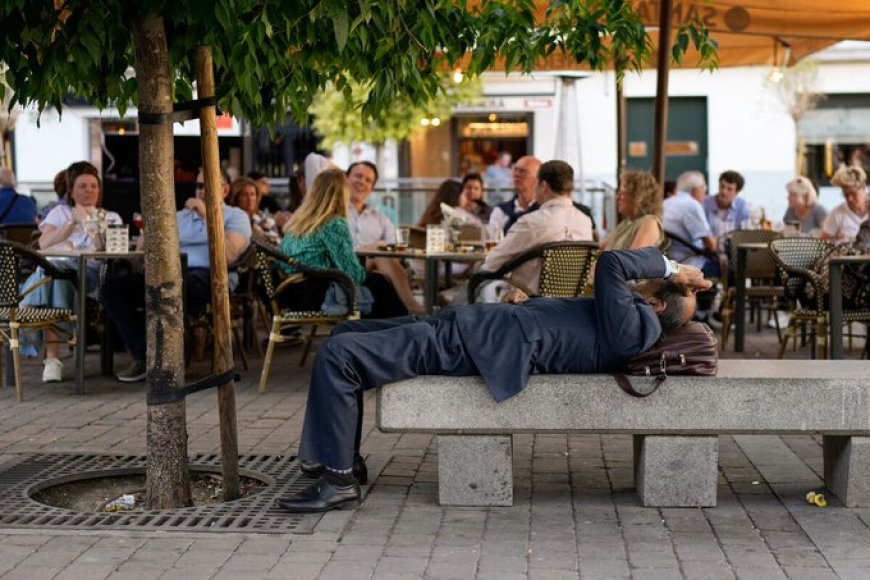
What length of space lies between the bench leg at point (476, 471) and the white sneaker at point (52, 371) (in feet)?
15.7

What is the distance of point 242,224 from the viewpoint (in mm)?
10609

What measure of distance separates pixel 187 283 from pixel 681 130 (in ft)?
74.5

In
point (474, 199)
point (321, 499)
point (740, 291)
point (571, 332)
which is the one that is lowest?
point (321, 499)

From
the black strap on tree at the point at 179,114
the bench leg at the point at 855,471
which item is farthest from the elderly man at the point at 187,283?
the bench leg at the point at 855,471

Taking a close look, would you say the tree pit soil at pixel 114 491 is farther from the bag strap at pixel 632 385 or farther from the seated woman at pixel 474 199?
the seated woman at pixel 474 199

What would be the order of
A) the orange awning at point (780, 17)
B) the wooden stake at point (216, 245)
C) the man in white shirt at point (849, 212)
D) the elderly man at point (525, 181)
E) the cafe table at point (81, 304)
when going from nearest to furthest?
the wooden stake at point (216, 245), the cafe table at point (81, 304), the orange awning at point (780, 17), the man in white shirt at point (849, 212), the elderly man at point (525, 181)

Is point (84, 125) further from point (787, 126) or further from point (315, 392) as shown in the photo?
point (315, 392)

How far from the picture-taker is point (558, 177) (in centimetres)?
901

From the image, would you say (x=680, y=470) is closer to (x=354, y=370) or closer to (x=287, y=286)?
(x=354, y=370)

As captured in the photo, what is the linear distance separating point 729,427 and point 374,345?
1474 millimetres

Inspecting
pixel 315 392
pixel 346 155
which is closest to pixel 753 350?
pixel 315 392

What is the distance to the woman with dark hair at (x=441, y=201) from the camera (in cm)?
1384

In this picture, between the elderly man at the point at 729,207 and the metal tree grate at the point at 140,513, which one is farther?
the elderly man at the point at 729,207

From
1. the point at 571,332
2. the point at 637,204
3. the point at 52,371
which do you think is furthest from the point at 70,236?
the point at 571,332
